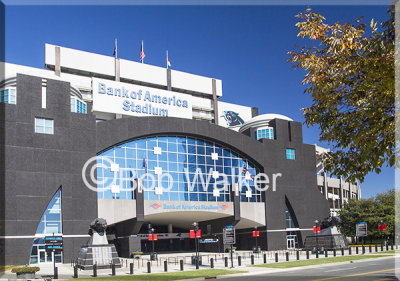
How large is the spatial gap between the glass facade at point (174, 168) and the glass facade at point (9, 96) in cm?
1208

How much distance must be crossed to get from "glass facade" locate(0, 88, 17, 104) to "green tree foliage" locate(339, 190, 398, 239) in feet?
174

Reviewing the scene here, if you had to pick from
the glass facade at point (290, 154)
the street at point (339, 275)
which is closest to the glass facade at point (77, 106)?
the glass facade at point (290, 154)

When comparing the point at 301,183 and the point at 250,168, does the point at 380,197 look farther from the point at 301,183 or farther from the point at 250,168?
the point at 250,168

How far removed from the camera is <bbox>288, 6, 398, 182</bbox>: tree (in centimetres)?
1110

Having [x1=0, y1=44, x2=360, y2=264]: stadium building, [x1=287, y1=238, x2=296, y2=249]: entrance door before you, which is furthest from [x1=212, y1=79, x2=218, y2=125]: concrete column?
[x1=287, y1=238, x2=296, y2=249]: entrance door

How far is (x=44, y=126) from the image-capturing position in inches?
1981

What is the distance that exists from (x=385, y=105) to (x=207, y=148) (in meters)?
53.3

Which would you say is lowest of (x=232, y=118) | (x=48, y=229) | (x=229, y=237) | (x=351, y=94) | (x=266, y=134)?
(x=229, y=237)

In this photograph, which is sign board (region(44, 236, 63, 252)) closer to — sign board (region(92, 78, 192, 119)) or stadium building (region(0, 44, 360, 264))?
stadium building (region(0, 44, 360, 264))

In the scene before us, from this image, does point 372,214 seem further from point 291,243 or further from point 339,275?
point 339,275

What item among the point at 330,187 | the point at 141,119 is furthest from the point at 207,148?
the point at 330,187

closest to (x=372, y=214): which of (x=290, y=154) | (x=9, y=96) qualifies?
(x=290, y=154)

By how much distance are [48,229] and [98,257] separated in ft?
36.6

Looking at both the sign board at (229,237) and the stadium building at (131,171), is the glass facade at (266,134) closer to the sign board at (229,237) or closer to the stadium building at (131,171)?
the stadium building at (131,171)
